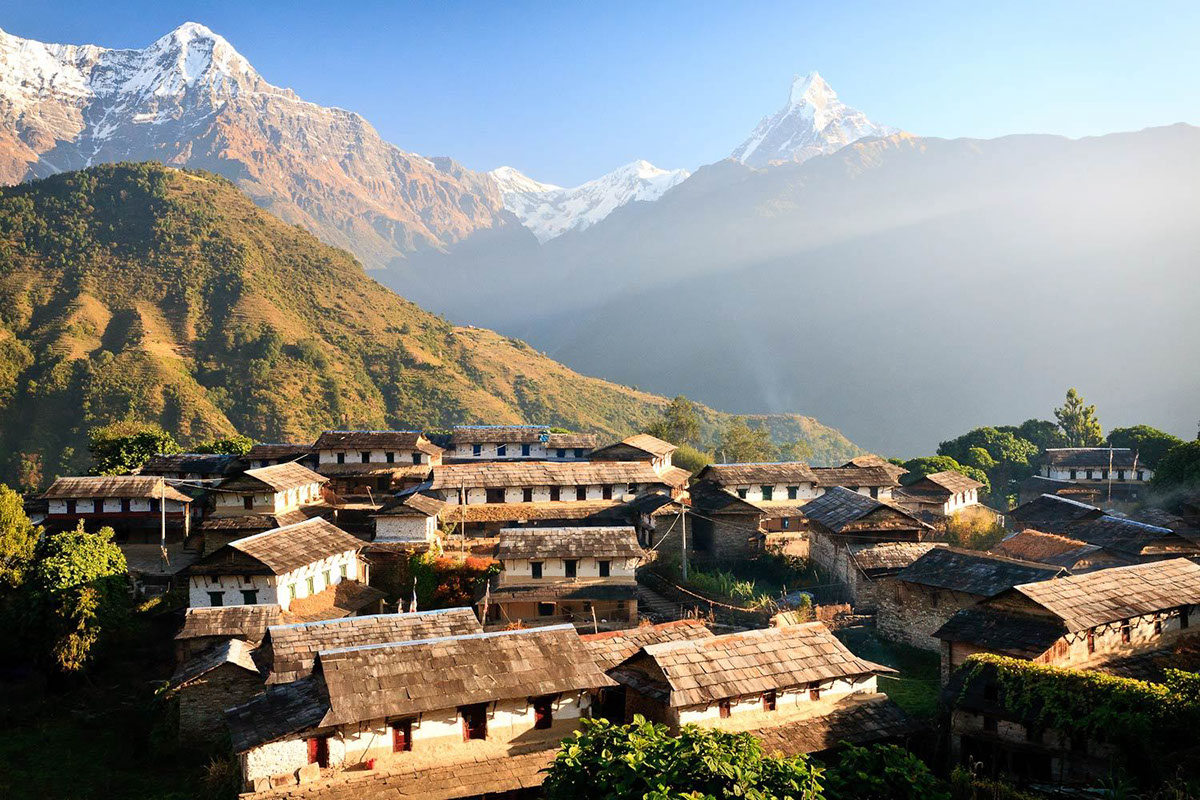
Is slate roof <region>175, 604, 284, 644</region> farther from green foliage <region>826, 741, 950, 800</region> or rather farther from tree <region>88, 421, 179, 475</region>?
tree <region>88, 421, 179, 475</region>

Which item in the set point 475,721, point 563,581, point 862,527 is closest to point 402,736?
point 475,721

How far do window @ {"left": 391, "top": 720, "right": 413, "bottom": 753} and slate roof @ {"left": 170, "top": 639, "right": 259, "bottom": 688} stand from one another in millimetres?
9425

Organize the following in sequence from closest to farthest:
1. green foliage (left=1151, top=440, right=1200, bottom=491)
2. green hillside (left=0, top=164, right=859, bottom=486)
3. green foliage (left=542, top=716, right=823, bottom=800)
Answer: green foliage (left=542, top=716, right=823, bottom=800) → green foliage (left=1151, top=440, right=1200, bottom=491) → green hillside (left=0, top=164, right=859, bottom=486)

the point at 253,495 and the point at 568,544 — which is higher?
the point at 253,495

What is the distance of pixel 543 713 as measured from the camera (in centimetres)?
1973

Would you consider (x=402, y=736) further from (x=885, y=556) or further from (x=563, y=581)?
(x=885, y=556)

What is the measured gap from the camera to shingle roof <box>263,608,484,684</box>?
2305cm

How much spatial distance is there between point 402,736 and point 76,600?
2050cm

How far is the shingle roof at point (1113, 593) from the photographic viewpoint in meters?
22.8

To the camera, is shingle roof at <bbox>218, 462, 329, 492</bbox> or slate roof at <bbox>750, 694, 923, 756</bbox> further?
shingle roof at <bbox>218, 462, 329, 492</bbox>

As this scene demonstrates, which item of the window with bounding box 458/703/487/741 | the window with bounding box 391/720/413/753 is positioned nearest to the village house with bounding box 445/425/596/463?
the window with bounding box 458/703/487/741

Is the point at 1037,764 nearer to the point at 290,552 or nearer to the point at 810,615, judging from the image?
the point at 810,615

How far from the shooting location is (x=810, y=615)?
32.9m

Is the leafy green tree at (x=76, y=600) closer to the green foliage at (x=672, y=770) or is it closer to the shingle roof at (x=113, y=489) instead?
the shingle roof at (x=113, y=489)
